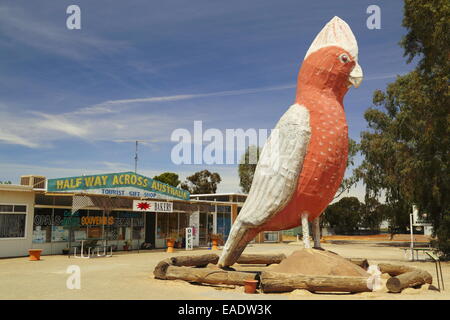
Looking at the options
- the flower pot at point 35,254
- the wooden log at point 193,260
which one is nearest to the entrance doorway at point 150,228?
the flower pot at point 35,254

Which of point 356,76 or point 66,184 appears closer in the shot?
point 356,76

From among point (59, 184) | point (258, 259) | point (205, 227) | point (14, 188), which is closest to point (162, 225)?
point (205, 227)

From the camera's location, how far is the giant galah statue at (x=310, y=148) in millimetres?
9953

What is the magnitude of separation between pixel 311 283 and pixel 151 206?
15.0 metres

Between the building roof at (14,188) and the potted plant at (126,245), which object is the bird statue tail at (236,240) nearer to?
the building roof at (14,188)

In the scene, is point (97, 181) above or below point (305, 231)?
above

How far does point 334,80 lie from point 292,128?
5.58 feet

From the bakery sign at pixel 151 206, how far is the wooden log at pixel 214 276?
39.1ft

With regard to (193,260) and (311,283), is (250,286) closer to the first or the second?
(311,283)

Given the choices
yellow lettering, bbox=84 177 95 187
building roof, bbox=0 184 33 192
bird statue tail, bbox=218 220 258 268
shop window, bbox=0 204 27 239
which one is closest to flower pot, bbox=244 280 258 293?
bird statue tail, bbox=218 220 258 268

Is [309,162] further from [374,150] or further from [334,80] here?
[374,150]

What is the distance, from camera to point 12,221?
60.6 ft

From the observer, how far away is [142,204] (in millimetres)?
21828

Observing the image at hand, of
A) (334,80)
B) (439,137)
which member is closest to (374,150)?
(439,137)
